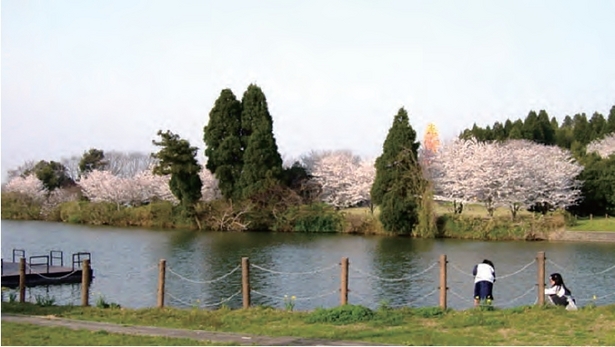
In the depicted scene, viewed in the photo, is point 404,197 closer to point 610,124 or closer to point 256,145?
point 256,145

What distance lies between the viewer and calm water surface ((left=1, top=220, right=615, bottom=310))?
22516mm

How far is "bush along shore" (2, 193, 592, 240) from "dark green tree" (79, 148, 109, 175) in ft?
62.0

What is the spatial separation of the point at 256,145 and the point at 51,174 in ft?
115

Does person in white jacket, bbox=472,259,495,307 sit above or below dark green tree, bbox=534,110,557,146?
below

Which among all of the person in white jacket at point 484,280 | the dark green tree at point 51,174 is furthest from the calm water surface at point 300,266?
the dark green tree at point 51,174

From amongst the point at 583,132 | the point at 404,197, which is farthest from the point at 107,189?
the point at 583,132

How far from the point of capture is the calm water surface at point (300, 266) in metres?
22.5

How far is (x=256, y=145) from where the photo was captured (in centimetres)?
5628

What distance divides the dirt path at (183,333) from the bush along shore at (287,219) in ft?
121

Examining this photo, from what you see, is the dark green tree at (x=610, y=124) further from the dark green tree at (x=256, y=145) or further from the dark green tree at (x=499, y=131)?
the dark green tree at (x=256, y=145)

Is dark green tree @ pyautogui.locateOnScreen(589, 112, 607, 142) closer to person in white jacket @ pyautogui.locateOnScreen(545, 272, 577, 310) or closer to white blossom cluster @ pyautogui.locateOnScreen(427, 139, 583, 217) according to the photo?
white blossom cluster @ pyautogui.locateOnScreen(427, 139, 583, 217)

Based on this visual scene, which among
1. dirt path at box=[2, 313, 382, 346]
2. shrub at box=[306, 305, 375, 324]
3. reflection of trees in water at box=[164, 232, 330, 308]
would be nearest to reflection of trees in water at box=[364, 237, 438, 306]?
reflection of trees in water at box=[164, 232, 330, 308]

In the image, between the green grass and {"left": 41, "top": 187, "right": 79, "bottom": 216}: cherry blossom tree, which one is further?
{"left": 41, "top": 187, "right": 79, "bottom": 216}: cherry blossom tree

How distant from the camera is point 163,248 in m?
39.4
